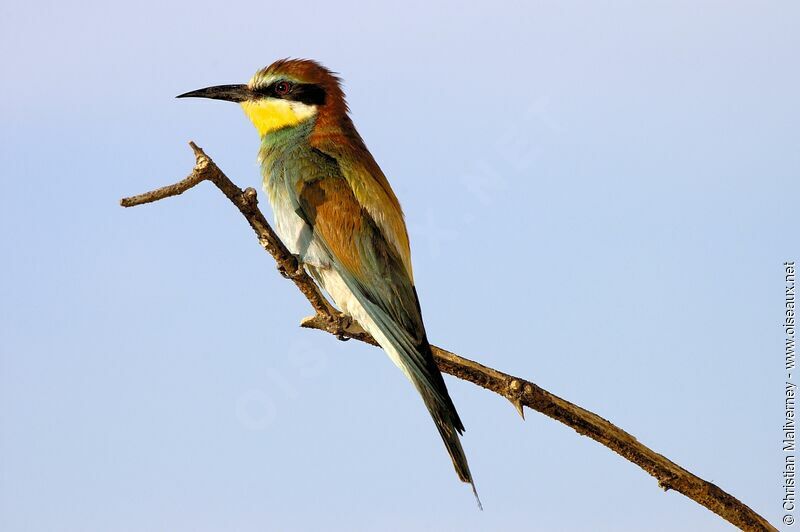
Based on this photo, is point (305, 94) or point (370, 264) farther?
point (305, 94)

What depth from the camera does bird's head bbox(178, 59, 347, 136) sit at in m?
3.44

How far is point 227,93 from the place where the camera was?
3.62 meters

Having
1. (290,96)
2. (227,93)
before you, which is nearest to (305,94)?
(290,96)

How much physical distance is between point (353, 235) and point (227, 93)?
1.02 m

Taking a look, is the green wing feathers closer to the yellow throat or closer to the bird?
the bird

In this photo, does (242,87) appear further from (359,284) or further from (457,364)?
(457,364)

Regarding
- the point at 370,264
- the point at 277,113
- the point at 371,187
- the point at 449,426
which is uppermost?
the point at 277,113

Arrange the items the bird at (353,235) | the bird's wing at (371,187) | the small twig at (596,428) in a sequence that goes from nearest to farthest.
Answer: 1. the small twig at (596,428)
2. the bird at (353,235)
3. the bird's wing at (371,187)

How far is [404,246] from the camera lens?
312 cm

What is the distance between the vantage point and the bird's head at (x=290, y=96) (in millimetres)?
3436

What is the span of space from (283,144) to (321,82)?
13.2 inches

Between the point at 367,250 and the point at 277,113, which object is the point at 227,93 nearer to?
the point at 277,113

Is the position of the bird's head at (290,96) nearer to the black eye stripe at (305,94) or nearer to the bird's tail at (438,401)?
the black eye stripe at (305,94)

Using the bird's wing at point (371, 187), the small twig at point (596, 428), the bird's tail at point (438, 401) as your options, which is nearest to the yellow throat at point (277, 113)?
the bird's wing at point (371, 187)
